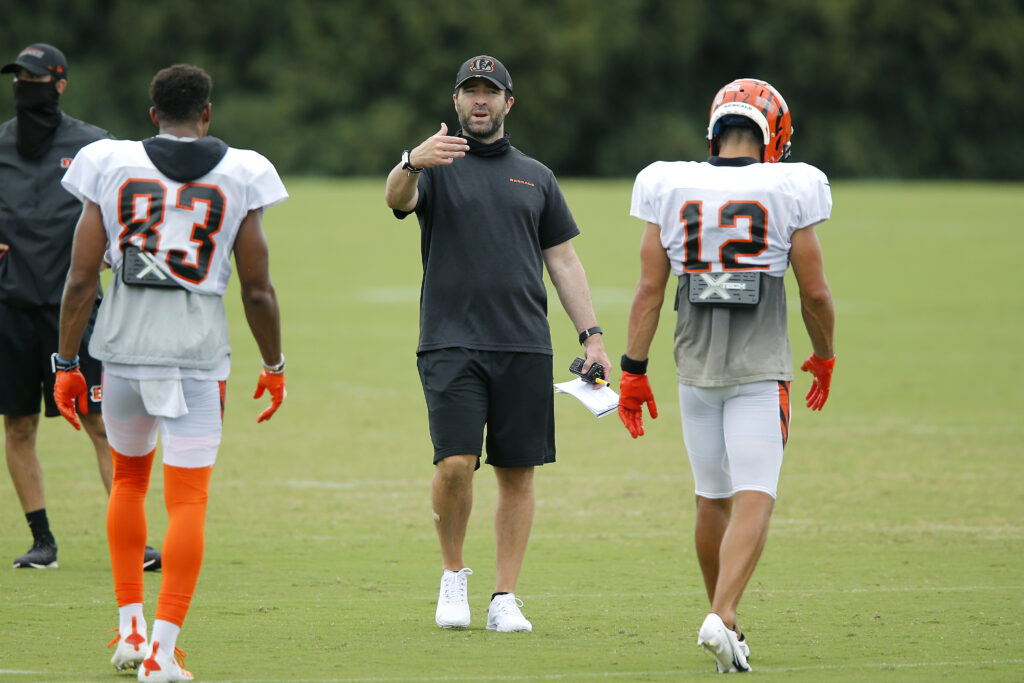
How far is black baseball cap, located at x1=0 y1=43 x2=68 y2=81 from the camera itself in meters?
6.80

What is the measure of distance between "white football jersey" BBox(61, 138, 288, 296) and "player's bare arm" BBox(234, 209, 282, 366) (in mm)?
48

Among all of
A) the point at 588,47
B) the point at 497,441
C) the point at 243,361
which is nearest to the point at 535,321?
the point at 497,441

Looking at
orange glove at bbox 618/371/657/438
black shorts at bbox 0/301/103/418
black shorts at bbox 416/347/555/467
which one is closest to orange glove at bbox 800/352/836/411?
orange glove at bbox 618/371/657/438

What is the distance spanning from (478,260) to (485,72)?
740 millimetres

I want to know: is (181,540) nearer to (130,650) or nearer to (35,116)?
(130,650)

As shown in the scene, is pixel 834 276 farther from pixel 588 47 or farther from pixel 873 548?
pixel 588 47

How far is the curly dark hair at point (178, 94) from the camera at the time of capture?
4.95 metres

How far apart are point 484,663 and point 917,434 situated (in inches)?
274

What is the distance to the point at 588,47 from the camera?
52.4 metres

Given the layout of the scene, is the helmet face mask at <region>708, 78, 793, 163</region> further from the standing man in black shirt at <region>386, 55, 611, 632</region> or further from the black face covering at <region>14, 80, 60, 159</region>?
the black face covering at <region>14, 80, 60, 159</region>

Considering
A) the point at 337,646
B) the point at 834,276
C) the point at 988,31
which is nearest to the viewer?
the point at 337,646

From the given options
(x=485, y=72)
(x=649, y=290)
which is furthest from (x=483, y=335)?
(x=485, y=72)

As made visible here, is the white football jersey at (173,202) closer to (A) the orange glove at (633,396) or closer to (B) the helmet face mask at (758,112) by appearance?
(A) the orange glove at (633,396)

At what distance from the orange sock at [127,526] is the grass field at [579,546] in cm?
31
